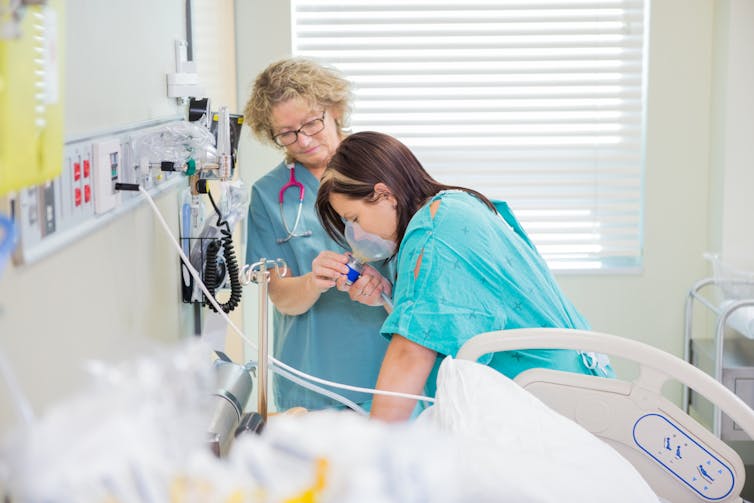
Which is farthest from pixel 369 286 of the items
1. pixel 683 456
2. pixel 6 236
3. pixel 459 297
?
pixel 6 236

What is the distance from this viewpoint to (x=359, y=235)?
5.90ft

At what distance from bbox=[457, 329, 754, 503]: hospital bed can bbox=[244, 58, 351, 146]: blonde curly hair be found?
3.01 ft

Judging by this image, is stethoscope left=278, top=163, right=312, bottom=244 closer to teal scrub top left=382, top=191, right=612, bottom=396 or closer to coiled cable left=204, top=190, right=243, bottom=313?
coiled cable left=204, top=190, right=243, bottom=313

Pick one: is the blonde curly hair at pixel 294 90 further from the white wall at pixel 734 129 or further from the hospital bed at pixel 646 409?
the white wall at pixel 734 129

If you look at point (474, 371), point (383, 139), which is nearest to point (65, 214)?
point (474, 371)

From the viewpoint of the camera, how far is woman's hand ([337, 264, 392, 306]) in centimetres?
186

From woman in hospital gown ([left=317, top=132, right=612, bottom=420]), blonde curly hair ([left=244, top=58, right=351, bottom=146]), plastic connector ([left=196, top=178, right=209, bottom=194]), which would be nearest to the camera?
woman in hospital gown ([left=317, top=132, right=612, bottom=420])

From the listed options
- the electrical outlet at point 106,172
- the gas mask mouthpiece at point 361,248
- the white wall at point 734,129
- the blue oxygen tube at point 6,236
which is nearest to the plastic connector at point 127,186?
the electrical outlet at point 106,172

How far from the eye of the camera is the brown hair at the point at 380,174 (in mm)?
1652

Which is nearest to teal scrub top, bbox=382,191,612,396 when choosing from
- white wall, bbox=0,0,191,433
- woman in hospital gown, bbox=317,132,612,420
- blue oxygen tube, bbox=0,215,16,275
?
woman in hospital gown, bbox=317,132,612,420

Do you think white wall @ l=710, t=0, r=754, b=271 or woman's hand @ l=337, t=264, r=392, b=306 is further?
white wall @ l=710, t=0, r=754, b=271

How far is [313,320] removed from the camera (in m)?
2.15

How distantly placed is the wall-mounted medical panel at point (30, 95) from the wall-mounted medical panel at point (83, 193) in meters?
0.07

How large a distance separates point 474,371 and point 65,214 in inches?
22.3
